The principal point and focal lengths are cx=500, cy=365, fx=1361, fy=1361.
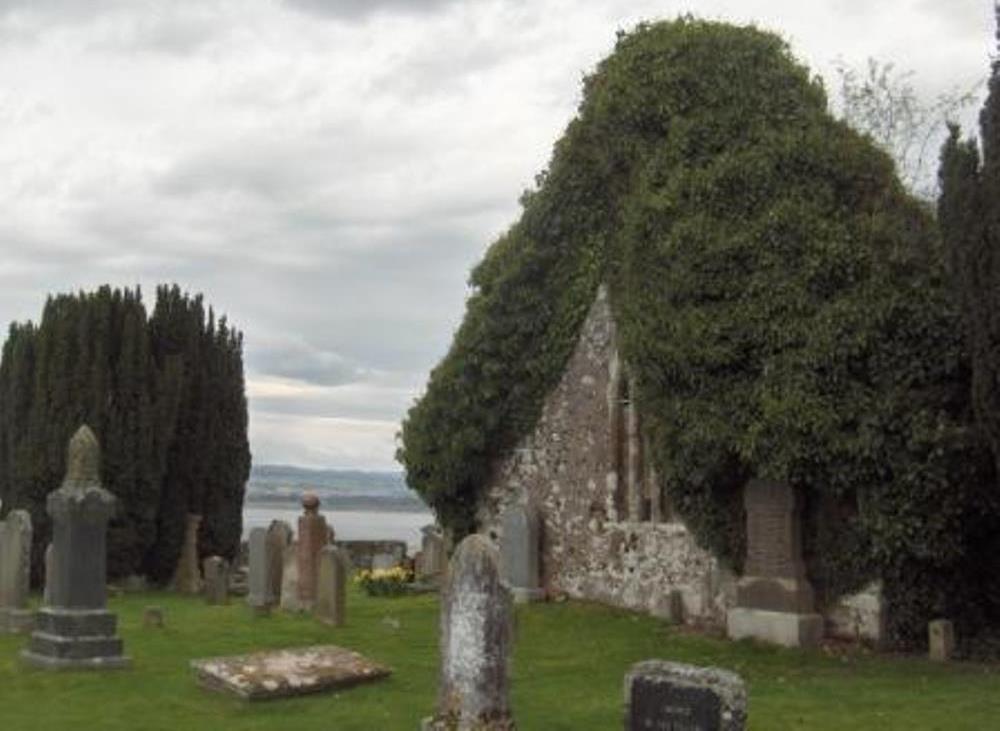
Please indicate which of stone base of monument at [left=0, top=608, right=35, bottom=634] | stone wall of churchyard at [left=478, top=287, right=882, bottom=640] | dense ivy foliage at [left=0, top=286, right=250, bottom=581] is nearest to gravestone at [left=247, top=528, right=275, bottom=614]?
stone base of monument at [left=0, top=608, right=35, bottom=634]

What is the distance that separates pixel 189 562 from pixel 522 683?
14.4 meters

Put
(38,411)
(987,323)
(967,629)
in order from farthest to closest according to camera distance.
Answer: (38,411), (967,629), (987,323)

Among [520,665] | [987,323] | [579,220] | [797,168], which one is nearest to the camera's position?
[987,323]

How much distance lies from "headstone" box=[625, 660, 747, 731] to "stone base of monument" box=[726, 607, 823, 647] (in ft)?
25.9

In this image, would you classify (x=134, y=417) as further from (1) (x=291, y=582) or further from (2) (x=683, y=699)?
(2) (x=683, y=699)

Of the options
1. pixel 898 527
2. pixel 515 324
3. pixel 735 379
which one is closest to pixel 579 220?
pixel 515 324

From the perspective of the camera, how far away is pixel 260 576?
68.2 ft

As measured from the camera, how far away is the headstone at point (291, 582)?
20312 millimetres

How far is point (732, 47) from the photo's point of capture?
20.2 metres

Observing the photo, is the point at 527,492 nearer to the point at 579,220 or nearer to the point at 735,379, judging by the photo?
the point at 579,220

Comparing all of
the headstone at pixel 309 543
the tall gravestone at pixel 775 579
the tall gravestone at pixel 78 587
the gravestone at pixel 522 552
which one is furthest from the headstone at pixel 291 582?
the tall gravestone at pixel 775 579

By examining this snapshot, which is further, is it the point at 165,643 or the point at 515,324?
the point at 515,324

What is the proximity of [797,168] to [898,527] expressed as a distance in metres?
5.03

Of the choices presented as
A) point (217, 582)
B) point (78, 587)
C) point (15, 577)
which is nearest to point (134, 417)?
point (217, 582)
